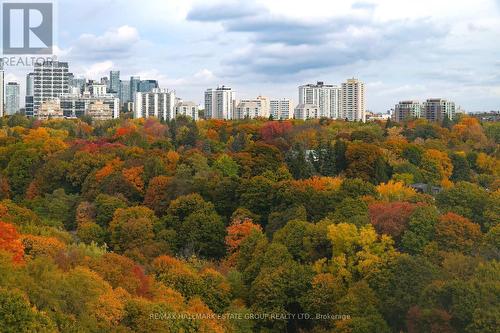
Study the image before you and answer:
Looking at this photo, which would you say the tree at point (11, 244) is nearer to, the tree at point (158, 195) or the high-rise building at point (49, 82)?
the tree at point (158, 195)

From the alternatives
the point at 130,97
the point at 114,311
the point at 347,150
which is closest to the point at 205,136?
the point at 347,150

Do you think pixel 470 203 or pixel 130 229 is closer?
pixel 470 203

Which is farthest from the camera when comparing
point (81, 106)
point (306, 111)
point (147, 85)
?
point (147, 85)

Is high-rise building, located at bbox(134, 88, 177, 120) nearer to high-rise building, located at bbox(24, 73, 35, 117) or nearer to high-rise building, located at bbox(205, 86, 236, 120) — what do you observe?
high-rise building, located at bbox(205, 86, 236, 120)

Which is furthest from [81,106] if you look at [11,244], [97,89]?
[11,244]

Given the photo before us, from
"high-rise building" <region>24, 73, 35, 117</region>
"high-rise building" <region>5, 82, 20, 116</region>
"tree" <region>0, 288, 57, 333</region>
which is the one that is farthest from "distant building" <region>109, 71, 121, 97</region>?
"tree" <region>0, 288, 57, 333</region>

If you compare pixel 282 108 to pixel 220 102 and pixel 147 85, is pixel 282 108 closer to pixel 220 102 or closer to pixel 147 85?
pixel 220 102

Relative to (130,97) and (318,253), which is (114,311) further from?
Answer: (130,97)
